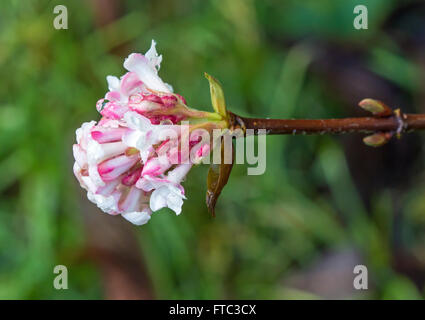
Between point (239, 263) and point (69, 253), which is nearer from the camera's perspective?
point (69, 253)

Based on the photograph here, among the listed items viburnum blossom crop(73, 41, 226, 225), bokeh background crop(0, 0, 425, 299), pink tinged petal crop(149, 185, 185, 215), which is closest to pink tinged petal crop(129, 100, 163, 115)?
viburnum blossom crop(73, 41, 226, 225)

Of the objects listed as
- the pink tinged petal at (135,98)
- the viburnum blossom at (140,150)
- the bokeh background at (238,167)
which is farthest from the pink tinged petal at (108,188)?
the bokeh background at (238,167)

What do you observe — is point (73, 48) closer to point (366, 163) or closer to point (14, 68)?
point (14, 68)

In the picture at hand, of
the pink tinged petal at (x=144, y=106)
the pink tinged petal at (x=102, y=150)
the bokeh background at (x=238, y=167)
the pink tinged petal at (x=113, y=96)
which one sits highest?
the bokeh background at (x=238, y=167)

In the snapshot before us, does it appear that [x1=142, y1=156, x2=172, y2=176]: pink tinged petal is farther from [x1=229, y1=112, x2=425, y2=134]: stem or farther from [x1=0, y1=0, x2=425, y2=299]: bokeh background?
[x1=0, y1=0, x2=425, y2=299]: bokeh background

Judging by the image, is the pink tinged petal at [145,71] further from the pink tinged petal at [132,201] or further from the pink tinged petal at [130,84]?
the pink tinged petal at [132,201]
